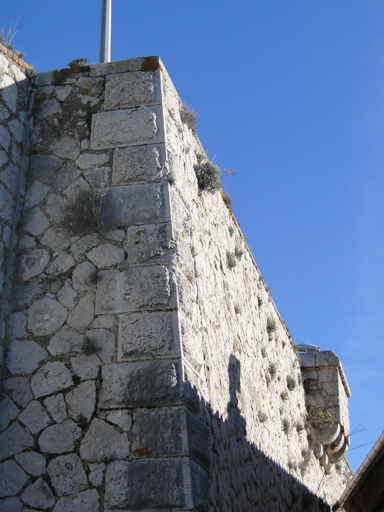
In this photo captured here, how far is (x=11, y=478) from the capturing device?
385 centimetres

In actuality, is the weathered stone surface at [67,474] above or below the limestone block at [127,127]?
below

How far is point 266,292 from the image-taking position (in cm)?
913

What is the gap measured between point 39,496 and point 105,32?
4.34 metres

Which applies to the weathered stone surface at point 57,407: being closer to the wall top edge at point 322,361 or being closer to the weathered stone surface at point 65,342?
the weathered stone surface at point 65,342

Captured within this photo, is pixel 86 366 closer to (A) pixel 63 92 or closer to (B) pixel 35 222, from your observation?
(B) pixel 35 222

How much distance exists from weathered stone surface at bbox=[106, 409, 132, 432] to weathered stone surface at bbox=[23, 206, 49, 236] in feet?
5.27

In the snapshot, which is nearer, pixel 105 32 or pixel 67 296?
pixel 67 296

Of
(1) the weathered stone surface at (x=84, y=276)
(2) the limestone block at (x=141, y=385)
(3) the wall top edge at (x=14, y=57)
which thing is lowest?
(2) the limestone block at (x=141, y=385)

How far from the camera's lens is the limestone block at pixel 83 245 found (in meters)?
4.57

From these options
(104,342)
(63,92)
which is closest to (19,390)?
(104,342)

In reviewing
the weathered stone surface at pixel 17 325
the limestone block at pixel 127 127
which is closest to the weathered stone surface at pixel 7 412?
the weathered stone surface at pixel 17 325

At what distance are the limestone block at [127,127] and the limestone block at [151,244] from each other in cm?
81

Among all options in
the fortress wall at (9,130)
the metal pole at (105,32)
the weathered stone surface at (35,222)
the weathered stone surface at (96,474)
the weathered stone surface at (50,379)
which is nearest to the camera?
the weathered stone surface at (96,474)

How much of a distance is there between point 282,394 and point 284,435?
614mm
